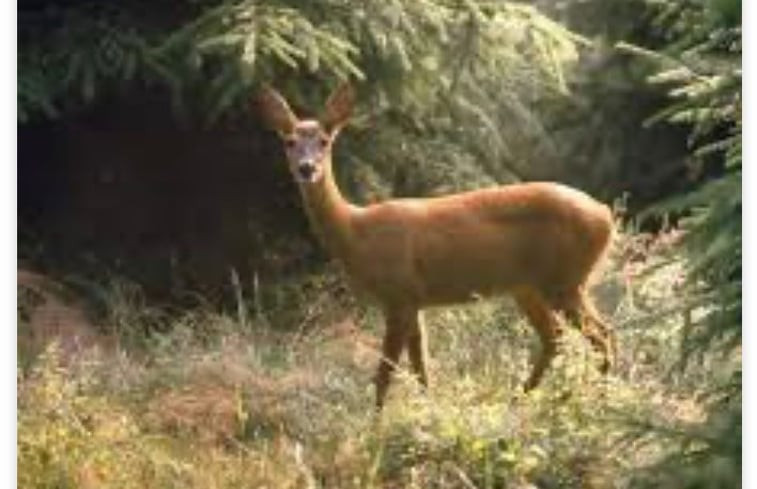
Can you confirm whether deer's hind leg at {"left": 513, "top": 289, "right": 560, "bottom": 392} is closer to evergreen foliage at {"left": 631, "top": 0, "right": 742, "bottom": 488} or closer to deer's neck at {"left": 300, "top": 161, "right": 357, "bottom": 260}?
deer's neck at {"left": 300, "top": 161, "right": 357, "bottom": 260}

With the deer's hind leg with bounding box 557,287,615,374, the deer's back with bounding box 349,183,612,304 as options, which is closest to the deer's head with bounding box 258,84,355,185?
the deer's back with bounding box 349,183,612,304

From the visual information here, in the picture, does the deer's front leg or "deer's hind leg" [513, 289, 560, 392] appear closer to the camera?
the deer's front leg

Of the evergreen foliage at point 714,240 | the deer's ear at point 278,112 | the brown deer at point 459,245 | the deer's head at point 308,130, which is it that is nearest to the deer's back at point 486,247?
the brown deer at point 459,245

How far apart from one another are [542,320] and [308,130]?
136 cm

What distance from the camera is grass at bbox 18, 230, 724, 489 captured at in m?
6.16

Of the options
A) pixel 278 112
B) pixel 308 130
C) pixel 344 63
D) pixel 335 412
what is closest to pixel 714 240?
pixel 335 412

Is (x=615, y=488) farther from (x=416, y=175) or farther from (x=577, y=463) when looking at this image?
(x=416, y=175)

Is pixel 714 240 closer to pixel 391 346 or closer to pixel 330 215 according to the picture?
pixel 391 346

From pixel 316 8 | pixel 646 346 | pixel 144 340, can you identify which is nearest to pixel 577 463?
pixel 646 346

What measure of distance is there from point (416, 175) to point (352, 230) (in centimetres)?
273

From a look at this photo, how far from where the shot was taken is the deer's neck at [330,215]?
25.2ft

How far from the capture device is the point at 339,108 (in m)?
7.66

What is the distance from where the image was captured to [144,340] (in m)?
8.73

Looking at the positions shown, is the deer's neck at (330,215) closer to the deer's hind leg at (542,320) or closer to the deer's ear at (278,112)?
the deer's ear at (278,112)
